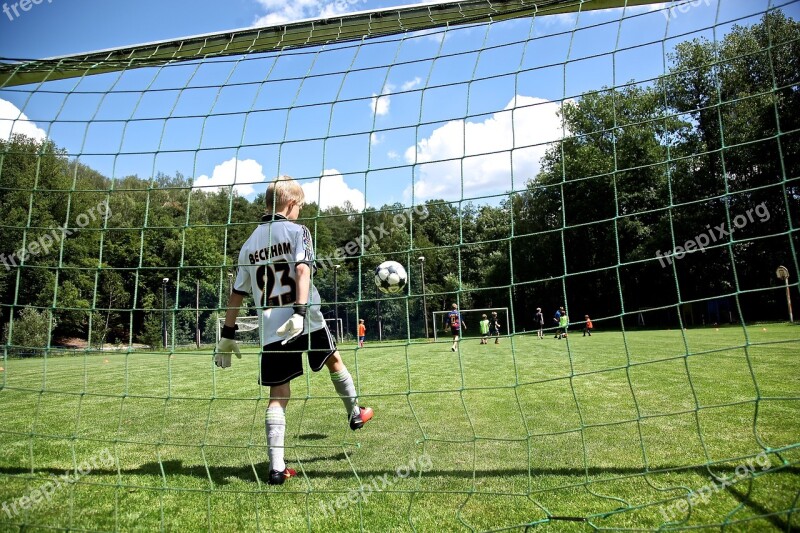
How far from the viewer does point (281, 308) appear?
9.97ft

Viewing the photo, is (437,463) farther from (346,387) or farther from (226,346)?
(226,346)

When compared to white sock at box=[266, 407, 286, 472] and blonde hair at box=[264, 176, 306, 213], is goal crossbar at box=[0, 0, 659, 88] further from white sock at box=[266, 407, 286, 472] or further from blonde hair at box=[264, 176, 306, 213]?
white sock at box=[266, 407, 286, 472]

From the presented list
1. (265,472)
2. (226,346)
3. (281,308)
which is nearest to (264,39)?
(281,308)

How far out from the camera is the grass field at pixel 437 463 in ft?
7.66

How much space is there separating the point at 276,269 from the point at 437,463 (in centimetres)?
155

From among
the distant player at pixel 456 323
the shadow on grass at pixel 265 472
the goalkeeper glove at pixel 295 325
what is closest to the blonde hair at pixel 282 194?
the goalkeeper glove at pixel 295 325

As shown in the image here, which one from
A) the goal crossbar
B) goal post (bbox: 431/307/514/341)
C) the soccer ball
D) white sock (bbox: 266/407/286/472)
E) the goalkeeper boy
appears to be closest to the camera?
white sock (bbox: 266/407/286/472)

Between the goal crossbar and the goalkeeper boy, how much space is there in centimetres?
153

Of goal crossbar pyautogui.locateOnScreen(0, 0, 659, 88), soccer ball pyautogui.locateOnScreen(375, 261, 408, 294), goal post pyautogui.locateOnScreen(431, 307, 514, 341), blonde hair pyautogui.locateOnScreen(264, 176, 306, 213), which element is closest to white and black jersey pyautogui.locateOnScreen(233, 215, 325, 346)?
blonde hair pyautogui.locateOnScreen(264, 176, 306, 213)

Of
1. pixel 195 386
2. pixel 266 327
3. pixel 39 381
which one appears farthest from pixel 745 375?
pixel 39 381

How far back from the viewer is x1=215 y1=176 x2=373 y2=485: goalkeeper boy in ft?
9.86

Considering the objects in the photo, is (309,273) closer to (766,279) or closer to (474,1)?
(474,1)

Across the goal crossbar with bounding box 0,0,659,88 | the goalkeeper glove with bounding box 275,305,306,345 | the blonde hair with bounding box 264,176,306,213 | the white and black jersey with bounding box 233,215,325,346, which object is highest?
the goal crossbar with bounding box 0,0,659,88

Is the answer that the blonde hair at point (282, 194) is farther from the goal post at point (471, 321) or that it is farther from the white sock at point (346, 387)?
the goal post at point (471, 321)
